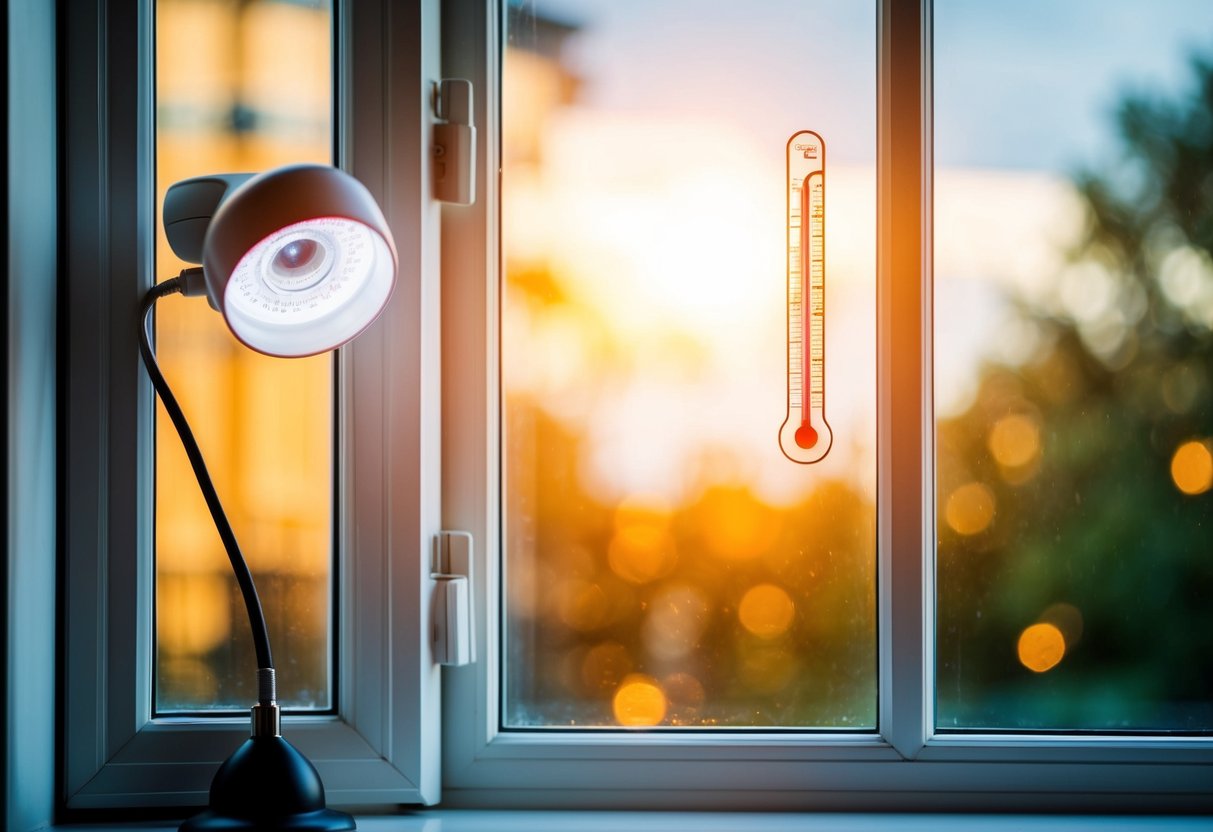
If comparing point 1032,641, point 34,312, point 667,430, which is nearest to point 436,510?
point 667,430

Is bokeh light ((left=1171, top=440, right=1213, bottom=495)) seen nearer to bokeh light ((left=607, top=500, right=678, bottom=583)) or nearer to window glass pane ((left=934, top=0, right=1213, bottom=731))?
window glass pane ((left=934, top=0, right=1213, bottom=731))

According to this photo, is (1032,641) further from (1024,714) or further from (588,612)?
(588,612)

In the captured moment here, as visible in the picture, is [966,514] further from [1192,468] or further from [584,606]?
[584,606]

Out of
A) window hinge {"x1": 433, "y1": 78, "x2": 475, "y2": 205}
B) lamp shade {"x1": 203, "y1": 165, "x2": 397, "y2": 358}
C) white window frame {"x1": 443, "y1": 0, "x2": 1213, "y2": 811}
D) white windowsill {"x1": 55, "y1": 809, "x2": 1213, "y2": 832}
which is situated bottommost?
white windowsill {"x1": 55, "y1": 809, "x2": 1213, "y2": 832}

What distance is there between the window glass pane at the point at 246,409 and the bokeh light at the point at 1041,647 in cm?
93

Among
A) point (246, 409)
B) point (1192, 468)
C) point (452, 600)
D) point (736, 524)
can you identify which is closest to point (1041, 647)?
point (1192, 468)

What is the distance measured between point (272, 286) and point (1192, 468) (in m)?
1.19

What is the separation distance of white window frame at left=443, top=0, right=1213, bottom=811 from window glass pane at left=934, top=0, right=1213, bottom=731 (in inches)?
1.7

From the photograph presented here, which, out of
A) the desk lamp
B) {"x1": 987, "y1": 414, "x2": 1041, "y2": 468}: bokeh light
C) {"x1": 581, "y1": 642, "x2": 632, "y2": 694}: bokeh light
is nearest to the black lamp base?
the desk lamp

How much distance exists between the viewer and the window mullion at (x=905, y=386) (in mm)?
1309

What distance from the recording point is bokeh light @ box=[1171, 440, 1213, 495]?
1.33 meters

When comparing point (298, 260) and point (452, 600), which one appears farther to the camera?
point (452, 600)

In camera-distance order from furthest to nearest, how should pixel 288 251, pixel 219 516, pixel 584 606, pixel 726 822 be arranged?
pixel 584 606
pixel 726 822
pixel 219 516
pixel 288 251

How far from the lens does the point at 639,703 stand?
4.43 feet
